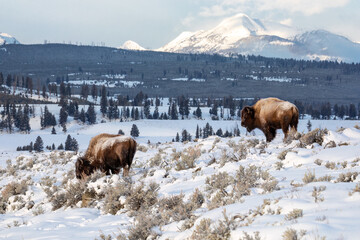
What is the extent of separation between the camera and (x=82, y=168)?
11.9m

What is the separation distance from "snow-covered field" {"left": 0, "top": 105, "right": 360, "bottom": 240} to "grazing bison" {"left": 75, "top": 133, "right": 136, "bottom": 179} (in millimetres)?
710

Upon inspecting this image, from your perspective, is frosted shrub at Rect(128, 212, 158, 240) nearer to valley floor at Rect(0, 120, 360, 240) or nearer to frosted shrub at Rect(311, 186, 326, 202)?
valley floor at Rect(0, 120, 360, 240)

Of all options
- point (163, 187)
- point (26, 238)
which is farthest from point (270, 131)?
point (26, 238)

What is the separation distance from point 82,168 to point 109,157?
109cm

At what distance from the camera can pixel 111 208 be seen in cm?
802

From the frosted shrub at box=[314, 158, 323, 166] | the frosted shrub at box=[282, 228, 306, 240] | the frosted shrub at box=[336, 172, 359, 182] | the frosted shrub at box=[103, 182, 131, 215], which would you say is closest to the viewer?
the frosted shrub at box=[282, 228, 306, 240]

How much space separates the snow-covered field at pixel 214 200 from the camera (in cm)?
490

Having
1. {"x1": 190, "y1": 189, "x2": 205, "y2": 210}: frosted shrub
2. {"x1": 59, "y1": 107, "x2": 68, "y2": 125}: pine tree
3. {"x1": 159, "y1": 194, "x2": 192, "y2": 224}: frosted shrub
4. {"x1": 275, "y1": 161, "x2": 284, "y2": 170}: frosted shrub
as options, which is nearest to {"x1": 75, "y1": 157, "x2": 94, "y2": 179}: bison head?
{"x1": 159, "y1": 194, "x2": 192, "y2": 224}: frosted shrub

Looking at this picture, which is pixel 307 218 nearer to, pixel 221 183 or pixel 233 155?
pixel 221 183

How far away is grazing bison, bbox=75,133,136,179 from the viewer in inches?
450

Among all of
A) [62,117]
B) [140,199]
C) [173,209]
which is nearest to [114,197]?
[140,199]

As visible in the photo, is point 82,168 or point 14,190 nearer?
point 82,168

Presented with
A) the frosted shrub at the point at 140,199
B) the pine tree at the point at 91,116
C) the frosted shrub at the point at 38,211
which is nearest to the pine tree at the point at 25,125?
the pine tree at the point at 91,116

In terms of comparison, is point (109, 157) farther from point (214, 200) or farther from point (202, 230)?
point (202, 230)
